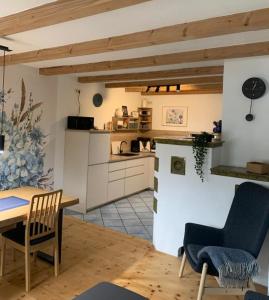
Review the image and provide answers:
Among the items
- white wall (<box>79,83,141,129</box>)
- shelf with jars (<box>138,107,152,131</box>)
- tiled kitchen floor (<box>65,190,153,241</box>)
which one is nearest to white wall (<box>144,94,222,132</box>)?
shelf with jars (<box>138,107,152,131</box>)

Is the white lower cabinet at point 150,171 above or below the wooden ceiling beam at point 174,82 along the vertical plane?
below

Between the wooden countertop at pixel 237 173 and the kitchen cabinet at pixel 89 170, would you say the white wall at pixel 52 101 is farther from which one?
the wooden countertop at pixel 237 173

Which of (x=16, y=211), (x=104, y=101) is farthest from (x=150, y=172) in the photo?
(x=16, y=211)

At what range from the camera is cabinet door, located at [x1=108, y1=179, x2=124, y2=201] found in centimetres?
537

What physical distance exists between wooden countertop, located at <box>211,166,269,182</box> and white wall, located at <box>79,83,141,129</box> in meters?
3.11

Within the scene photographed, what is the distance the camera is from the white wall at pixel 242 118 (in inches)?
123

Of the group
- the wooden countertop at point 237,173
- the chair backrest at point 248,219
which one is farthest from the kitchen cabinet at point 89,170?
the chair backrest at point 248,219

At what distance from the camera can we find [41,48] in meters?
3.19

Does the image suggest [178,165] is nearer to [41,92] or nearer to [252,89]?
[252,89]

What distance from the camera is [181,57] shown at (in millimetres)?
3088

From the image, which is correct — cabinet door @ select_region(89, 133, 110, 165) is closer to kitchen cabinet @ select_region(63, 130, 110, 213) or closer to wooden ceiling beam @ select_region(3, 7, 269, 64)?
kitchen cabinet @ select_region(63, 130, 110, 213)

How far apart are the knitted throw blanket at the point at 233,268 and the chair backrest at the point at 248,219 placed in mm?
145

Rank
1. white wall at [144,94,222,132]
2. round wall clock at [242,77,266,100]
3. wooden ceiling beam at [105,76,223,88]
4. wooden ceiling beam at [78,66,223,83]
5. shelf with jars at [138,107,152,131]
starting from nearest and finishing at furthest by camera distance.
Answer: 1. round wall clock at [242,77,266,100]
2. wooden ceiling beam at [78,66,223,83]
3. wooden ceiling beam at [105,76,223,88]
4. white wall at [144,94,222,132]
5. shelf with jars at [138,107,152,131]

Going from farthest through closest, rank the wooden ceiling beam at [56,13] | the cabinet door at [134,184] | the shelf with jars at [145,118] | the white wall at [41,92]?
the shelf with jars at [145,118], the cabinet door at [134,184], the white wall at [41,92], the wooden ceiling beam at [56,13]
